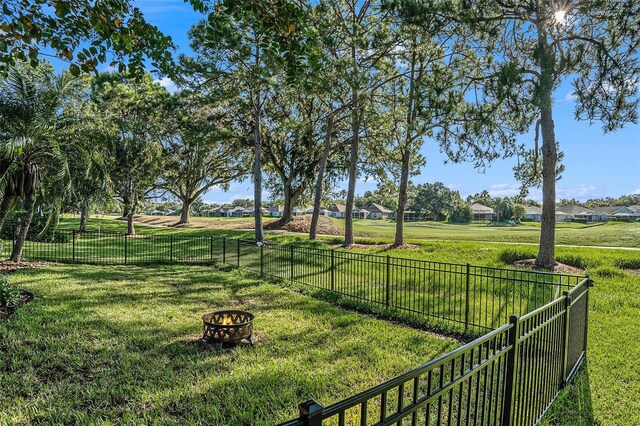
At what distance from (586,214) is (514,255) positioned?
7398 centimetres

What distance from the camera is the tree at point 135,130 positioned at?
63.1ft

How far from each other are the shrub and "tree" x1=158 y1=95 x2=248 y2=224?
569 inches

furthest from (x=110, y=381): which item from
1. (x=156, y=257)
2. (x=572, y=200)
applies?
(x=572, y=200)

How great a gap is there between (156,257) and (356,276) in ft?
30.9

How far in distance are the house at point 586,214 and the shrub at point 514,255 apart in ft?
232

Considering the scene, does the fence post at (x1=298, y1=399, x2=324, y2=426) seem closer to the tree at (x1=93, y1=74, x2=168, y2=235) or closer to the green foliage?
the tree at (x1=93, y1=74, x2=168, y2=235)

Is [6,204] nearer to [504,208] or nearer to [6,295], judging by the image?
[6,295]

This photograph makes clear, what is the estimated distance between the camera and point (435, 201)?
72.2 meters

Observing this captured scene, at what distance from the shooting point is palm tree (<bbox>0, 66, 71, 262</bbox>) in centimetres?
812

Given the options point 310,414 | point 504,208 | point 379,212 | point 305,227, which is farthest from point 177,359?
point 379,212

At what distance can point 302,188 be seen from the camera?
91.4 feet

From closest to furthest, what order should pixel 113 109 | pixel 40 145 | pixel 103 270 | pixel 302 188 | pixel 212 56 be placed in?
pixel 40 145 → pixel 103 270 → pixel 212 56 → pixel 113 109 → pixel 302 188

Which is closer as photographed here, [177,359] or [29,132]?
[177,359]

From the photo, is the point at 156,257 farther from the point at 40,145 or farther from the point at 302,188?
the point at 302,188
